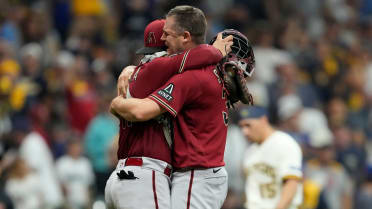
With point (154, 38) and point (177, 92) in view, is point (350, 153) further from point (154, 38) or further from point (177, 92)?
point (177, 92)

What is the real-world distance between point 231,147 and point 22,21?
A: 413 cm

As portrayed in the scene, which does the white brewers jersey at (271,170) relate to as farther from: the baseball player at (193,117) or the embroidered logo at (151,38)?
the embroidered logo at (151,38)

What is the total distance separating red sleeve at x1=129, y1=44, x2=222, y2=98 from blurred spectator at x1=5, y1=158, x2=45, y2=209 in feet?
16.9

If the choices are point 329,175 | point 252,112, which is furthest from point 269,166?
point 329,175

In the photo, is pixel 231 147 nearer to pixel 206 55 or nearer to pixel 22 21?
pixel 22 21

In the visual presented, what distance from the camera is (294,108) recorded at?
1334 cm

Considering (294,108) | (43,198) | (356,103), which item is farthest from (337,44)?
(43,198)

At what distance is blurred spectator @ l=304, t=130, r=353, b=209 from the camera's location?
41.0ft

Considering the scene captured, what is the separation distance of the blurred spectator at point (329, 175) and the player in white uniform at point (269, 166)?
4268 millimetres

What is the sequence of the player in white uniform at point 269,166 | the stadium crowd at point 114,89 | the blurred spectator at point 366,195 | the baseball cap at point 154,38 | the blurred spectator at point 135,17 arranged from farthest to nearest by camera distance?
the blurred spectator at point 135,17 → the stadium crowd at point 114,89 → the blurred spectator at point 366,195 → the player in white uniform at point 269,166 → the baseball cap at point 154,38

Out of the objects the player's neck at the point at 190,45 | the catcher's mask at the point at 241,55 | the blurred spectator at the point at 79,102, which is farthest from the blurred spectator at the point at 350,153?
the player's neck at the point at 190,45

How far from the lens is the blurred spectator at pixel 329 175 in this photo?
1248 centimetres

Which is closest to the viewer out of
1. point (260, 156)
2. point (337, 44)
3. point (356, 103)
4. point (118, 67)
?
point (260, 156)

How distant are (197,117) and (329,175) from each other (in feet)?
22.5
